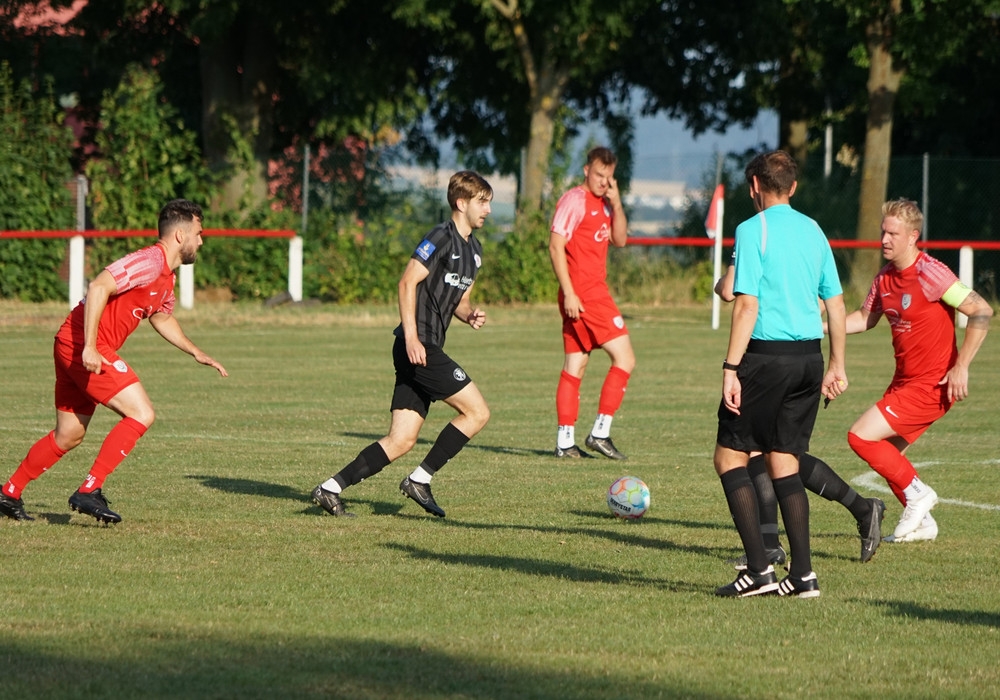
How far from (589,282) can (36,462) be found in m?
4.94

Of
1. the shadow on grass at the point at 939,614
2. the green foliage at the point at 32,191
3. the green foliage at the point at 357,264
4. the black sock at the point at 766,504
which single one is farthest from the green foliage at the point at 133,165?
the shadow on grass at the point at 939,614

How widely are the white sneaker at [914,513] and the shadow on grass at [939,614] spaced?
1.51m

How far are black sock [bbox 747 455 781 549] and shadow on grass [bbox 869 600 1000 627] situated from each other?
632 millimetres

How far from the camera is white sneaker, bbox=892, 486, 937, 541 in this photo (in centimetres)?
772

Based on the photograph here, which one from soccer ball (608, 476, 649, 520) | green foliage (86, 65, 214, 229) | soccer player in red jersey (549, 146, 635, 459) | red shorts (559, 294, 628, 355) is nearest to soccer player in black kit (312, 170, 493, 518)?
soccer ball (608, 476, 649, 520)

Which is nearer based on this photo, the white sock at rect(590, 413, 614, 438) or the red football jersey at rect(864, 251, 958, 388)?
the red football jersey at rect(864, 251, 958, 388)

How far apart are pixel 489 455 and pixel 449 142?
28.4 metres

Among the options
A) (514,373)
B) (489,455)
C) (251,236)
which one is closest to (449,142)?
(251,236)

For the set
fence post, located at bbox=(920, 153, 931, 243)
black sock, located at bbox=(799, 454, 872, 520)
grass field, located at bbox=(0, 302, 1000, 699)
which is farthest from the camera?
fence post, located at bbox=(920, 153, 931, 243)

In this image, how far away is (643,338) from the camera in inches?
851

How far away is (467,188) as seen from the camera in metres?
8.41

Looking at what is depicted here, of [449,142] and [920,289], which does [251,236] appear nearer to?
[449,142]

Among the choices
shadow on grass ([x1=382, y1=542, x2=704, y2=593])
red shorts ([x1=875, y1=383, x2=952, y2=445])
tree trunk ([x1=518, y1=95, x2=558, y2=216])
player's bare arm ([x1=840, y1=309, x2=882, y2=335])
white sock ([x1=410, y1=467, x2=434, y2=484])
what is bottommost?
shadow on grass ([x1=382, y1=542, x2=704, y2=593])

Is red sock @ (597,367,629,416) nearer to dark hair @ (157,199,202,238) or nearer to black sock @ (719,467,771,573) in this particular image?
dark hair @ (157,199,202,238)
